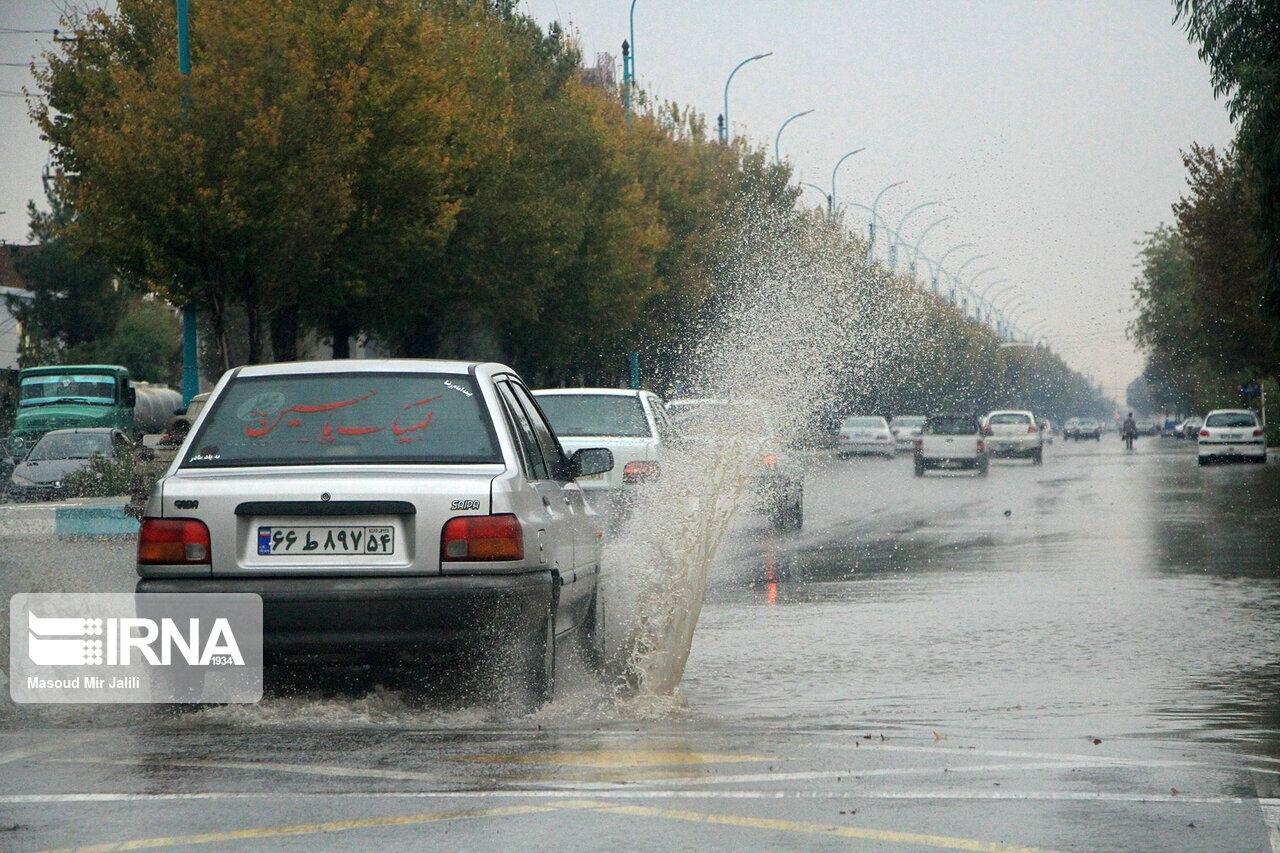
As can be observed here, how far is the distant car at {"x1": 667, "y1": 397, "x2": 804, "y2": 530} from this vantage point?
19.4 metres

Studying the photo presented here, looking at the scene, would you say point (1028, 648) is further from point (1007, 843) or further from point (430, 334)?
point (430, 334)

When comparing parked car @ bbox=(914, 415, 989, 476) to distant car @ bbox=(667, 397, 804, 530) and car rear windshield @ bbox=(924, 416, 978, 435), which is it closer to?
car rear windshield @ bbox=(924, 416, 978, 435)

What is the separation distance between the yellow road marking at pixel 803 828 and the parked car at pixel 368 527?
1703 mm

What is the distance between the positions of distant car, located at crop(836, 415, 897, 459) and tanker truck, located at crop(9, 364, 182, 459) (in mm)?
27320

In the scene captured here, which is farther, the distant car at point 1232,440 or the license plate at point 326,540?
the distant car at point 1232,440

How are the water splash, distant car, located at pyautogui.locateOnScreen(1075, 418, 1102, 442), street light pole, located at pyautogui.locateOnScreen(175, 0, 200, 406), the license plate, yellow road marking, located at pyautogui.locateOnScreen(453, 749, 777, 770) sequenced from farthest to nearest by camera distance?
distant car, located at pyautogui.locateOnScreen(1075, 418, 1102, 442), street light pole, located at pyautogui.locateOnScreen(175, 0, 200, 406), the water splash, the license plate, yellow road marking, located at pyautogui.locateOnScreen(453, 749, 777, 770)

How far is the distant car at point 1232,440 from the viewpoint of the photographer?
56.2m

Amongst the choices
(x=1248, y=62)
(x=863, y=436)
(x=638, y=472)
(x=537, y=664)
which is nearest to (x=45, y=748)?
(x=537, y=664)

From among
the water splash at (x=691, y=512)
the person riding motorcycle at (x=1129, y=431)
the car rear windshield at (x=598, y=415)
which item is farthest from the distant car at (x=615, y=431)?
the person riding motorcycle at (x=1129, y=431)

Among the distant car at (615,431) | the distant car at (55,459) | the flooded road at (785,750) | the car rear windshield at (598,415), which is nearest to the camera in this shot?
the flooded road at (785,750)

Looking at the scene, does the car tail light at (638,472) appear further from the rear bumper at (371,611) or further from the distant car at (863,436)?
the distant car at (863,436)

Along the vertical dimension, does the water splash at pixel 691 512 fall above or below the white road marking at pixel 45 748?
above

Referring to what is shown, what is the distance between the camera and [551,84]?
146 ft

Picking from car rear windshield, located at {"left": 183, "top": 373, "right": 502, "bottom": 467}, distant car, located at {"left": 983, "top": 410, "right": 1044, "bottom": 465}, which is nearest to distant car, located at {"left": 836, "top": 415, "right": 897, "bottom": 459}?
distant car, located at {"left": 983, "top": 410, "right": 1044, "bottom": 465}
